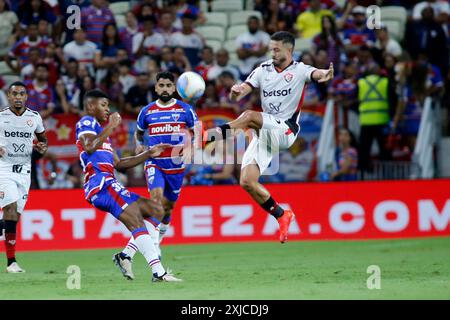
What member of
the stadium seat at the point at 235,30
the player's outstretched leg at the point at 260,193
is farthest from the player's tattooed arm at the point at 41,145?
the stadium seat at the point at 235,30

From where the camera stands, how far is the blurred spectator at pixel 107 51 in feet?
74.9

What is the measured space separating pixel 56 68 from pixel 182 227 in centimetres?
492

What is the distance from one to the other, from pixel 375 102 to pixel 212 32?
17.6 ft

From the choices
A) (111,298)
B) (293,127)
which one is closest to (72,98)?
(293,127)

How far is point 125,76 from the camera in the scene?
73.9ft

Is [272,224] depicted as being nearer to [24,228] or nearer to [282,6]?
[24,228]

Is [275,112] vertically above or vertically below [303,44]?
below

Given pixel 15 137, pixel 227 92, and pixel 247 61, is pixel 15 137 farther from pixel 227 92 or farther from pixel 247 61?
pixel 247 61

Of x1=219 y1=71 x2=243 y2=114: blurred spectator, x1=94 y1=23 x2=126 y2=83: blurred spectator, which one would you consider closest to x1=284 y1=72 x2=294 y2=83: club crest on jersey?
x1=219 y1=71 x2=243 y2=114: blurred spectator

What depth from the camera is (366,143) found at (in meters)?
21.3

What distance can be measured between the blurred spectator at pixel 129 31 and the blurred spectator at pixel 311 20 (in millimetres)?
3836

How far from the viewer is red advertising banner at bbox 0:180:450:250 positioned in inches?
790

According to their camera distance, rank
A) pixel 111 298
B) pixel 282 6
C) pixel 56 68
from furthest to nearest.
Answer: pixel 282 6, pixel 56 68, pixel 111 298

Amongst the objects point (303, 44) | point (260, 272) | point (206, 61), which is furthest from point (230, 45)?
point (260, 272)
